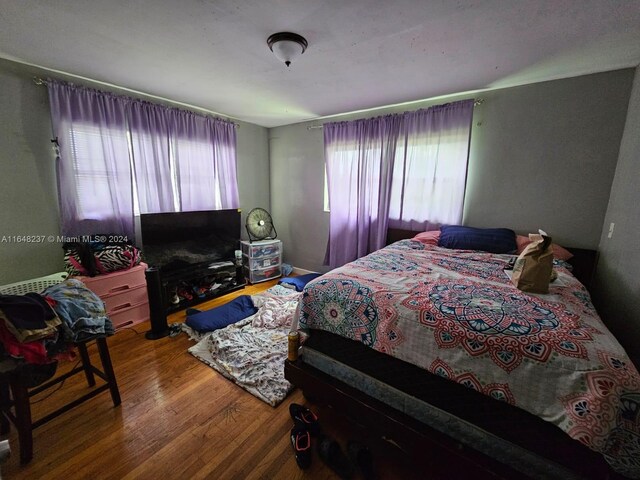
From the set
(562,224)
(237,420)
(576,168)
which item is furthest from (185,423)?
(576,168)

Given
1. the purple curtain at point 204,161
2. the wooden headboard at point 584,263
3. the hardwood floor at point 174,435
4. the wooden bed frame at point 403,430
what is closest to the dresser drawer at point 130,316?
the hardwood floor at point 174,435

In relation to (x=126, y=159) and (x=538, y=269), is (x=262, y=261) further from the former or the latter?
(x=538, y=269)

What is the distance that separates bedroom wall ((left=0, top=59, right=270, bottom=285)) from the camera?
2.09 m

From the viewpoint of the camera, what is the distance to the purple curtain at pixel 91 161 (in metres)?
2.31

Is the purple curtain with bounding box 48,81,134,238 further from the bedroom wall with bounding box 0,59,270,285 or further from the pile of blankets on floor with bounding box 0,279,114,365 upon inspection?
the pile of blankets on floor with bounding box 0,279,114,365

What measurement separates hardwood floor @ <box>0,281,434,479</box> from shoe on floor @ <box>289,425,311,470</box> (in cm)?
3

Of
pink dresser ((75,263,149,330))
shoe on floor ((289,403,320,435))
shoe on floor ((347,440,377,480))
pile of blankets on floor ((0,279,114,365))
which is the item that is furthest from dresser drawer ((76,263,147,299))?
shoe on floor ((347,440,377,480))

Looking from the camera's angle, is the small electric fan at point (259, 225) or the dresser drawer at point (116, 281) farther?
the small electric fan at point (259, 225)

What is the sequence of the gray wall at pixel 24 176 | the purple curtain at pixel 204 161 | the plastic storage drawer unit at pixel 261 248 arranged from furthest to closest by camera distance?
the plastic storage drawer unit at pixel 261 248 < the purple curtain at pixel 204 161 < the gray wall at pixel 24 176

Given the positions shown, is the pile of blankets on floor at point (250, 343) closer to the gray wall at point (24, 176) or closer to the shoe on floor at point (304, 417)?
the shoe on floor at point (304, 417)

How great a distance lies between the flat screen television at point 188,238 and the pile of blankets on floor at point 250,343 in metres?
0.72

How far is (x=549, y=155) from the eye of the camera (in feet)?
7.73

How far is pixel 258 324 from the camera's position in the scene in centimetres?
249

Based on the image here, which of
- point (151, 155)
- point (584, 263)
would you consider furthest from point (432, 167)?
point (151, 155)
